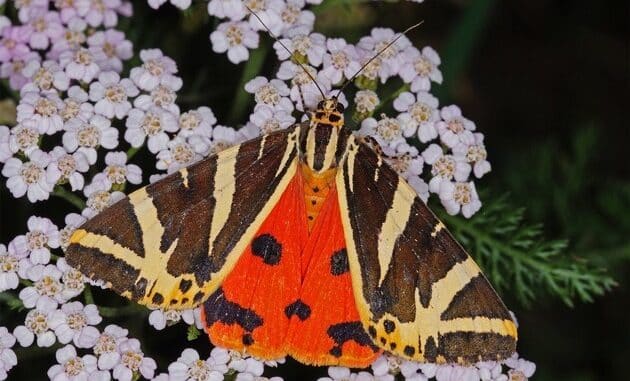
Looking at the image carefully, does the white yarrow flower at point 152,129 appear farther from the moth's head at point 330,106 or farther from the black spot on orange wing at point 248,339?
the black spot on orange wing at point 248,339

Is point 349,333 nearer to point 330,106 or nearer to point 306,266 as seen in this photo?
point 306,266

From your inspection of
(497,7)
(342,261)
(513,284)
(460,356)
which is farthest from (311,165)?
(497,7)

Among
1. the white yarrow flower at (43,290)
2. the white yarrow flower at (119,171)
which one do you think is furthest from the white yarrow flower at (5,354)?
the white yarrow flower at (119,171)

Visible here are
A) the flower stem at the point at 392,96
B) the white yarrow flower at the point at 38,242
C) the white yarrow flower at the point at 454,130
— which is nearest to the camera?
the white yarrow flower at the point at 38,242

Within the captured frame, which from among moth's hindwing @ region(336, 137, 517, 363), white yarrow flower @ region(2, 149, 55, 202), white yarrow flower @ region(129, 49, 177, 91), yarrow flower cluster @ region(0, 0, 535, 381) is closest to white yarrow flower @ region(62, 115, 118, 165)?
yarrow flower cluster @ region(0, 0, 535, 381)

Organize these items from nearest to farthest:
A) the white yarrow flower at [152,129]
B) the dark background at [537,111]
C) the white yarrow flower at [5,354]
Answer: the white yarrow flower at [5,354]
the white yarrow flower at [152,129]
the dark background at [537,111]

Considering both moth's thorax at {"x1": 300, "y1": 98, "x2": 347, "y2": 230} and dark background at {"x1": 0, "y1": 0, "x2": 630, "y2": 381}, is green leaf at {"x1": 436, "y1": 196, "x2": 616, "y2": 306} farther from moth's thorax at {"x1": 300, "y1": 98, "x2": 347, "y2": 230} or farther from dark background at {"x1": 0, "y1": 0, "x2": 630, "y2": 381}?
moth's thorax at {"x1": 300, "y1": 98, "x2": 347, "y2": 230}

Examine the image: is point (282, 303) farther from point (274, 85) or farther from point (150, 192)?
point (274, 85)
